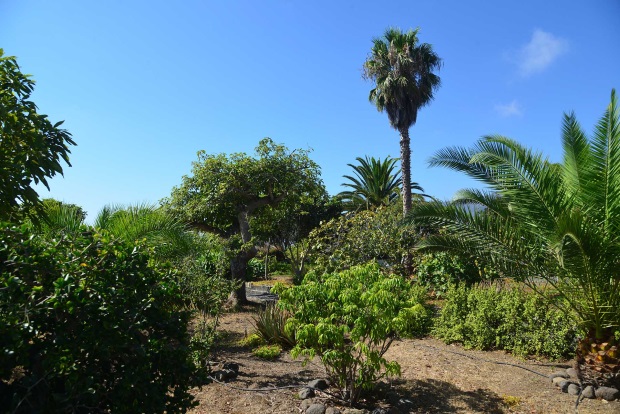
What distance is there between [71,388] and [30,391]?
0.27 meters

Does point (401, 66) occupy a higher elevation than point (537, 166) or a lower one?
higher

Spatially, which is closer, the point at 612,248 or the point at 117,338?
the point at 117,338

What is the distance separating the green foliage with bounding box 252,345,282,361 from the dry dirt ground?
116mm

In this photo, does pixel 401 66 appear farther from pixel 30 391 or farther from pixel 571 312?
pixel 30 391

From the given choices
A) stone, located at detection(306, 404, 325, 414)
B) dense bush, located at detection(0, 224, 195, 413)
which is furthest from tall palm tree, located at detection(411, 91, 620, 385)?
Result: dense bush, located at detection(0, 224, 195, 413)

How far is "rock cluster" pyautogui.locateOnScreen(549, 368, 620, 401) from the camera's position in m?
6.03

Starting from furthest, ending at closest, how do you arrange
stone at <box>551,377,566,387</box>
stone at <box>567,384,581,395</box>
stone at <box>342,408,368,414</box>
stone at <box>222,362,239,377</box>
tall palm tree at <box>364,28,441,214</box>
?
tall palm tree at <box>364,28,441,214</box>, stone at <box>222,362,239,377</box>, stone at <box>551,377,566,387</box>, stone at <box>567,384,581,395</box>, stone at <box>342,408,368,414</box>

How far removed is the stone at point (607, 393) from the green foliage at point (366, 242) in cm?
747

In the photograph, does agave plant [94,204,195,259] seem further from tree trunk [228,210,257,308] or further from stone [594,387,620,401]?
stone [594,387,620,401]

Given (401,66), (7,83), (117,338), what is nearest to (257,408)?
(117,338)

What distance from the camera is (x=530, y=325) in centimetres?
822

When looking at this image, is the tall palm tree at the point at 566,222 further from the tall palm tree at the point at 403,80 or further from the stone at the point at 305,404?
the tall palm tree at the point at 403,80

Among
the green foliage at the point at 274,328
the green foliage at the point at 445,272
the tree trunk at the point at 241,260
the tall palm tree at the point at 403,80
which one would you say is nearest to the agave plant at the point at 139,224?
the green foliage at the point at 274,328

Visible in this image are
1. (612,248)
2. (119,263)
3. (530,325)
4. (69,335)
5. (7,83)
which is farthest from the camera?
(530,325)
